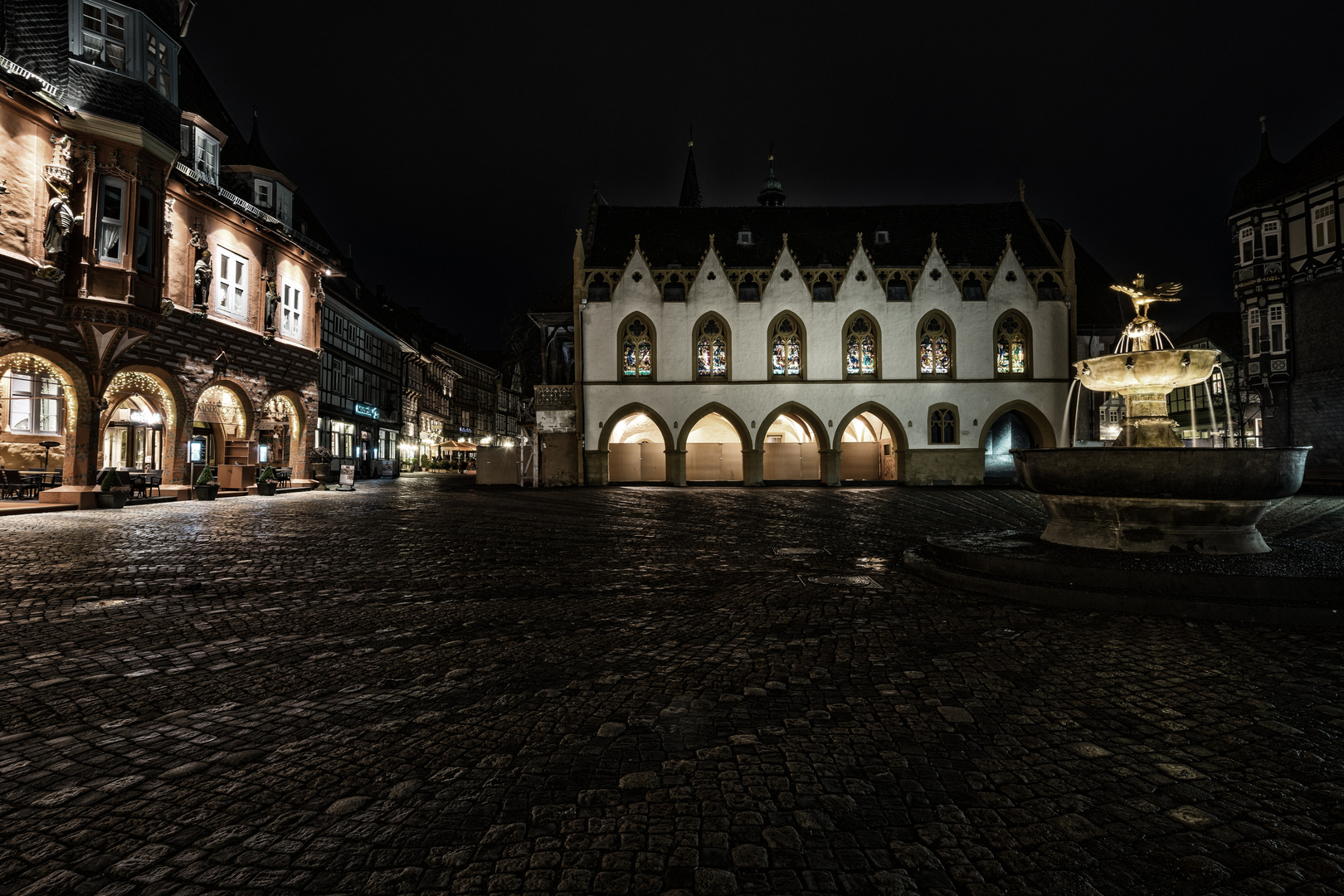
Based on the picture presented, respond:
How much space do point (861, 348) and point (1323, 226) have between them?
2073 centimetres

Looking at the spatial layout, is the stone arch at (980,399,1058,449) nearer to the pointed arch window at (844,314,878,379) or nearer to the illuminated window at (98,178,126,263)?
the pointed arch window at (844,314,878,379)

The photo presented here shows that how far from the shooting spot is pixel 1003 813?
2.48 meters

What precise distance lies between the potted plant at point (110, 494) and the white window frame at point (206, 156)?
9933 millimetres

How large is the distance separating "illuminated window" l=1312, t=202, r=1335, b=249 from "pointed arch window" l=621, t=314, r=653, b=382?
30.6 meters

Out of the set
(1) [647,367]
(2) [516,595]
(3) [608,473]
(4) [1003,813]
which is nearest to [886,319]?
(1) [647,367]

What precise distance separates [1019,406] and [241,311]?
110 feet

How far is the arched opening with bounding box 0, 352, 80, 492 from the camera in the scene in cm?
1919

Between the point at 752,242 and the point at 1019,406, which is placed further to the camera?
the point at 752,242

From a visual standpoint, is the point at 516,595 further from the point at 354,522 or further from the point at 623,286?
the point at 623,286

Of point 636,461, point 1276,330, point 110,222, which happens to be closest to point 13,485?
point 110,222

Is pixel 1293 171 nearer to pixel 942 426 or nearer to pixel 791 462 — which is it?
pixel 942 426

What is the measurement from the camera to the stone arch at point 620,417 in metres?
32.6

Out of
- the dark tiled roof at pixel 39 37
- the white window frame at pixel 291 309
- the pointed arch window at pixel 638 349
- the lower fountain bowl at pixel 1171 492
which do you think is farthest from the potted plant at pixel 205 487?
the lower fountain bowl at pixel 1171 492

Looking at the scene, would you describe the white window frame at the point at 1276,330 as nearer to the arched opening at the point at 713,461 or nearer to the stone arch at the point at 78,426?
the arched opening at the point at 713,461
